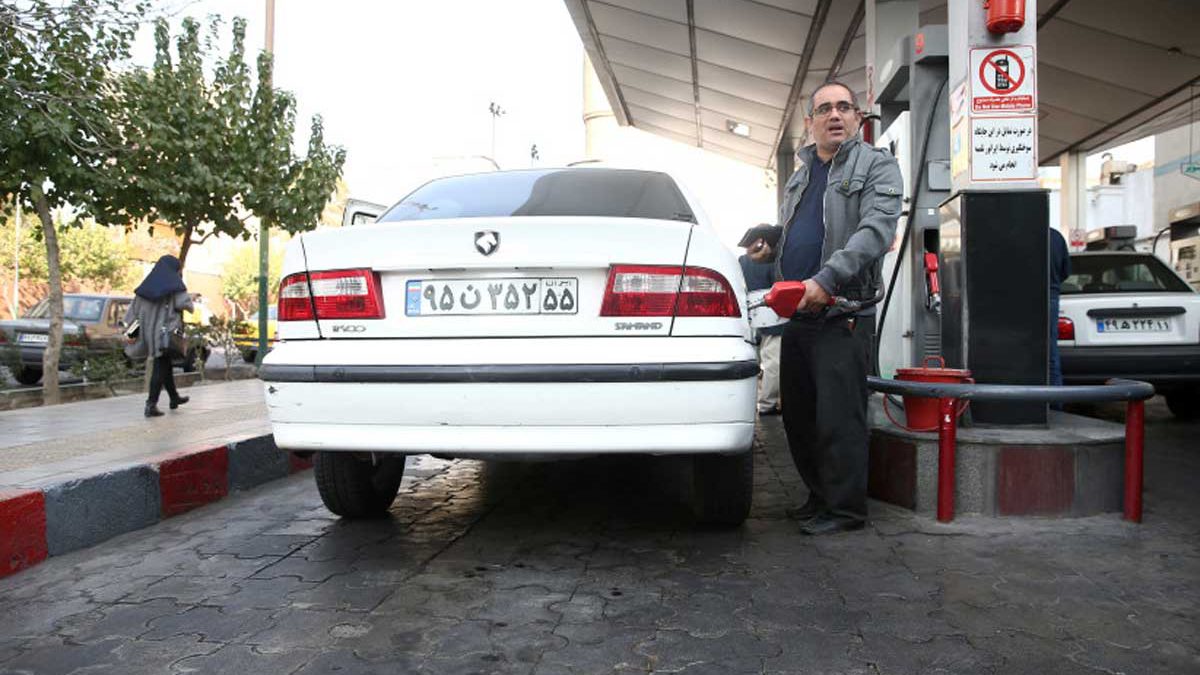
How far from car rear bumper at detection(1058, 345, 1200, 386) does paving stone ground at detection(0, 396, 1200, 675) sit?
245cm

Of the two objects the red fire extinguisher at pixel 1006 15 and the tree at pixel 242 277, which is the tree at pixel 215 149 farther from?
the tree at pixel 242 277

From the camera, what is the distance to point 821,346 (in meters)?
3.53

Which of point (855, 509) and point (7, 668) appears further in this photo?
point (855, 509)

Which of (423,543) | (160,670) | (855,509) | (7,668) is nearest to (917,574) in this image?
(855,509)

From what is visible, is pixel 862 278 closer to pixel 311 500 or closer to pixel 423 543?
pixel 423 543

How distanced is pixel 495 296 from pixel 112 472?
2.22 m

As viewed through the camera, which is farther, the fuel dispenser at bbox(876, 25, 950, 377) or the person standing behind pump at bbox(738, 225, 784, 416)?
the person standing behind pump at bbox(738, 225, 784, 416)

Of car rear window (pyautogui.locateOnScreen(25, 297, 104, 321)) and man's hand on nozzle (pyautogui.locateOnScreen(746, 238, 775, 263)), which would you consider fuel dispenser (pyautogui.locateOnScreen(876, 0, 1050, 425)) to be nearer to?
man's hand on nozzle (pyautogui.locateOnScreen(746, 238, 775, 263))

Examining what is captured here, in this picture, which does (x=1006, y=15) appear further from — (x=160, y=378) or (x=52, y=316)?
(x=52, y=316)

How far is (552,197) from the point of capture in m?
3.70

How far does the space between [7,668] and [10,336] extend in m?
12.8

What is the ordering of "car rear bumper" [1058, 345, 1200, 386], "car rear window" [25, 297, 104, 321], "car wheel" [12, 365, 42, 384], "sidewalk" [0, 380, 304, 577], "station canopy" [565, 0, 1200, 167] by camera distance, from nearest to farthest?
"sidewalk" [0, 380, 304, 577] < "car rear bumper" [1058, 345, 1200, 386] < "station canopy" [565, 0, 1200, 167] < "car wheel" [12, 365, 42, 384] < "car rear window" [25, 297, 104, 321]

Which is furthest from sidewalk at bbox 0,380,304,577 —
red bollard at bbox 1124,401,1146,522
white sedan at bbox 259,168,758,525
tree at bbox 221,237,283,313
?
tree at bbox 221,237,283,313

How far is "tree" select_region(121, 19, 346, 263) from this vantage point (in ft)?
31.6
